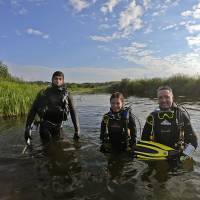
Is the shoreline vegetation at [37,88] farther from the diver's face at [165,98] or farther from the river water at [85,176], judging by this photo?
the diver's face at [165,98]

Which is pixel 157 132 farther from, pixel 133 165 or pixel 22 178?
pixel 22 178

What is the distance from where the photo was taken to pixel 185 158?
227 inches

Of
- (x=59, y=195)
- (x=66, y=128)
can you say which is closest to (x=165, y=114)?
(x=59, y=195)

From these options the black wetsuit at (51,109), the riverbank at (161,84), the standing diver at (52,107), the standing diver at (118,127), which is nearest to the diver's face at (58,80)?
the standing diver at (52,107)

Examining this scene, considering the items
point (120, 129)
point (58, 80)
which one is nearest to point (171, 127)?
point (120, 129)

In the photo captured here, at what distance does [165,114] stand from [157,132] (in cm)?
41

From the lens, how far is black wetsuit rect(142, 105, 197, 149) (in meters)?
5.90

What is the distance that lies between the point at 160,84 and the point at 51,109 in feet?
83.1

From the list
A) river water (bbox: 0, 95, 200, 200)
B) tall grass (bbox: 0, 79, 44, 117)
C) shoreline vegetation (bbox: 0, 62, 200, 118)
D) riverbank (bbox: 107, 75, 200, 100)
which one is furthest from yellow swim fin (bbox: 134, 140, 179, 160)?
riverbank (bbox: 107, 75, 200, 100)

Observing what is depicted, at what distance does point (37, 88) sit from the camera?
1855 centimetres

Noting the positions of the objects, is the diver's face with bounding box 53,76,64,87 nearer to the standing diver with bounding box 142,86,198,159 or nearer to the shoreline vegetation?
the shoreline vegetation

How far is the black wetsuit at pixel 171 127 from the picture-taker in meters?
5.90

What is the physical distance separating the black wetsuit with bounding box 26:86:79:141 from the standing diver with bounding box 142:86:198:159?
2.53 meters

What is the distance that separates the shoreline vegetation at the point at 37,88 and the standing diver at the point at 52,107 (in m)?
2.35
